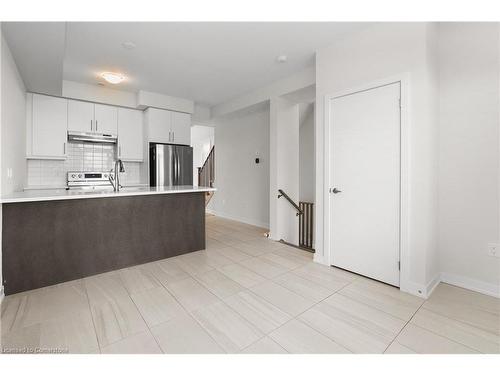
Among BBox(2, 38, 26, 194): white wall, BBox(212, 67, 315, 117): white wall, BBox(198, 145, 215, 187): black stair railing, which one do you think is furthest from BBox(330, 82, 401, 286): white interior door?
BBox(198, 145, 215, 187): black stair railing

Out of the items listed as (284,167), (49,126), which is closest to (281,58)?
(284,167)

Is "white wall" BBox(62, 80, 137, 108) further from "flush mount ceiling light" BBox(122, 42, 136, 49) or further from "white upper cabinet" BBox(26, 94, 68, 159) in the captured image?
"flush mount ceiling light" BBox(122, 42, 136, 49)

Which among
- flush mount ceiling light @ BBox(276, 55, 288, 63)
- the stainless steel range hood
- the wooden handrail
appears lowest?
the wooden handrail

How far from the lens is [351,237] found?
2627 millimetres

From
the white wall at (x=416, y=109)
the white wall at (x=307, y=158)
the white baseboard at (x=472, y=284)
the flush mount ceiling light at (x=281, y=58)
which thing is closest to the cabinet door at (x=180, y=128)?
the flush mount ceiling light at (x=281, y=58)

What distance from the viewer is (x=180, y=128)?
4.86m

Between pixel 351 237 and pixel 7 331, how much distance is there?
2989 millimetres

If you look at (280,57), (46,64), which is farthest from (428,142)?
(46,64)

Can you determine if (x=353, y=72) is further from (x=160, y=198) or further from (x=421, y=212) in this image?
(x=160, y=198)

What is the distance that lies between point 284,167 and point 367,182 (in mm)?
1703

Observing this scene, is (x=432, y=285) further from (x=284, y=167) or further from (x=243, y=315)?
(x=284, y=167)

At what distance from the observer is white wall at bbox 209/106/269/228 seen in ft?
16.2

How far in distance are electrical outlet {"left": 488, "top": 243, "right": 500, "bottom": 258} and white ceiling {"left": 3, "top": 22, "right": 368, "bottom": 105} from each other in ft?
8.07
